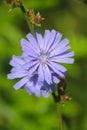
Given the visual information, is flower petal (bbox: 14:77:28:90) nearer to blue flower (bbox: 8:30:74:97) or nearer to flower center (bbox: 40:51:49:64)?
blue flower (bbox: 8:30:74:97)

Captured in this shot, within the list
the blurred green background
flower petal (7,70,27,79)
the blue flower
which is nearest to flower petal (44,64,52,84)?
the blue flower

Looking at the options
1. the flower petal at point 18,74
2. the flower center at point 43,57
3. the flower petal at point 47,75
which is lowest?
the flower petal at point 47,75

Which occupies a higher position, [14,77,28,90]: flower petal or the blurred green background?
the blurred green background

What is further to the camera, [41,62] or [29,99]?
[29,99]

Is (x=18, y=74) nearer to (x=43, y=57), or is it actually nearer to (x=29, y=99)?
(x=43, y=57)

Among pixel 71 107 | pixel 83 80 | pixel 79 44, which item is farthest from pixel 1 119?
pixel 83 80

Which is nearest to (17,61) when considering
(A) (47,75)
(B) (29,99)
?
(A) (47,75)

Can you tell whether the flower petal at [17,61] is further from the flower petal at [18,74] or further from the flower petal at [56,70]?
the flower petal at [56,70]

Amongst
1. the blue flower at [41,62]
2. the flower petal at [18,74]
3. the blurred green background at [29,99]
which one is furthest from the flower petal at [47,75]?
the blurred green background at [29,99]
